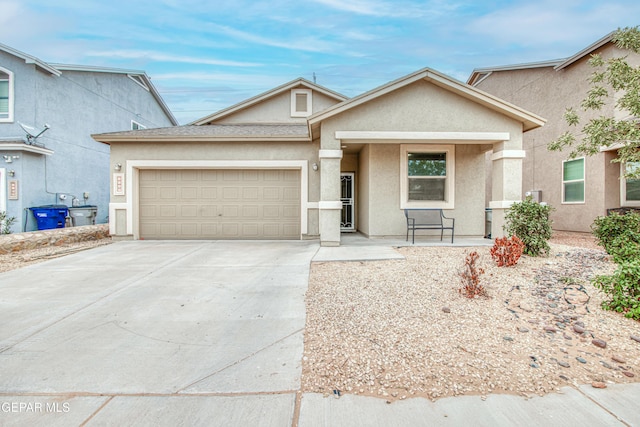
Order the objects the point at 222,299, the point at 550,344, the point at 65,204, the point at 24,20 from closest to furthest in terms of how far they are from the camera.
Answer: the point at 550,344
the point at 222,299
the point at 65,204
the point at 24,20

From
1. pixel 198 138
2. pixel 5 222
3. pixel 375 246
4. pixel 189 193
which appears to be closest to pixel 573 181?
pixel 375 246

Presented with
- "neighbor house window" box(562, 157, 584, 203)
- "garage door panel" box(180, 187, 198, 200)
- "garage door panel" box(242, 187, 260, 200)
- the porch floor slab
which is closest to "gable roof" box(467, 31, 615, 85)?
"neighbor house window" box(562, 157, 584, 203)

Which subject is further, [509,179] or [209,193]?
[209,193]

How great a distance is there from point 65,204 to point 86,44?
37.8 ft

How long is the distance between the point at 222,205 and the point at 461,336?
A: 27.6ft

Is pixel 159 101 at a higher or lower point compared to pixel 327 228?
higher

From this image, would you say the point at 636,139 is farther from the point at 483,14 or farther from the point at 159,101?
the point at 159,101

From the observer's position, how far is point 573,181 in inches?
452

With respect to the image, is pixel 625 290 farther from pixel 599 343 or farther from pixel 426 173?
pixel 426 173

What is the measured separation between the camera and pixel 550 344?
3146mm

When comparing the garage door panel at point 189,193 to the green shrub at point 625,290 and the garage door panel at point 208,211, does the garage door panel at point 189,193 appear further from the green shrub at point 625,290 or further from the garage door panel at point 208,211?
the green shrub at point 625,290

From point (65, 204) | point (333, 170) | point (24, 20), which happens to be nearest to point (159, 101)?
point (24, 20)

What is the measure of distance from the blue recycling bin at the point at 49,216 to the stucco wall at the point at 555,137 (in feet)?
58.7

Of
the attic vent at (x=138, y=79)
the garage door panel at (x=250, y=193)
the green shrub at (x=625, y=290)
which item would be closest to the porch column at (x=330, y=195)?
Result: the garage door panel at (x=250, y=193)
